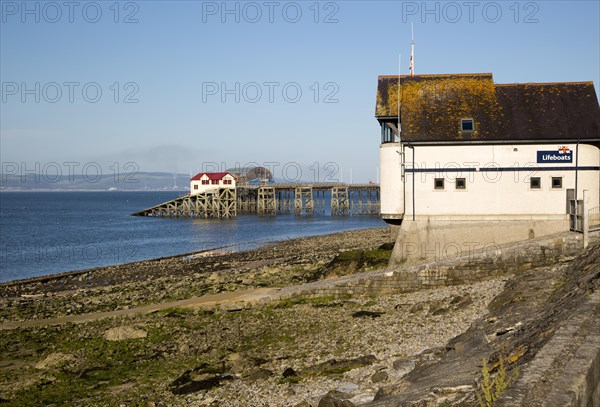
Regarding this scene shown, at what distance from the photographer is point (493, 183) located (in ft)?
81.3

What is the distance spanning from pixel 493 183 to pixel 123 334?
14.3 metres

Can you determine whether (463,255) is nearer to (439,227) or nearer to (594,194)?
(439,227)

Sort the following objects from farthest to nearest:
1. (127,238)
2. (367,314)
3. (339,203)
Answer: (339,203)
(127,238)
(367,314)

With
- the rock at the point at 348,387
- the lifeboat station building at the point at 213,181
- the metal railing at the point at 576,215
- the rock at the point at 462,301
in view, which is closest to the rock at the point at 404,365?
the rock at the point at 348,387

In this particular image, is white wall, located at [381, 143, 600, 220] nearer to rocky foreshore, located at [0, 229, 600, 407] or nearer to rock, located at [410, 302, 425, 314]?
rocky foreshore, located at [0, 229, 600, 407]

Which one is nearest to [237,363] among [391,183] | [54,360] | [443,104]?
[54,360]

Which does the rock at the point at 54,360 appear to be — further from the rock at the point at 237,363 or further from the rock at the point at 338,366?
the rock at the point at 338,366

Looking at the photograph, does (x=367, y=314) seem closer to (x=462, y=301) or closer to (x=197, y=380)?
(x=462, y=301)

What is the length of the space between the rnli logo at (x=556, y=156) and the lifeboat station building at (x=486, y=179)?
0.04 m

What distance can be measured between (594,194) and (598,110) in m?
3.52

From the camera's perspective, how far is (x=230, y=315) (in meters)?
21.4

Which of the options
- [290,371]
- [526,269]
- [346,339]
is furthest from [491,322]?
[526,269]

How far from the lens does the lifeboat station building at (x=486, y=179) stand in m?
24.7

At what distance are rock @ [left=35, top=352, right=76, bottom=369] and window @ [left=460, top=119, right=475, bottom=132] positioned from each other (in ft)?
53.5
